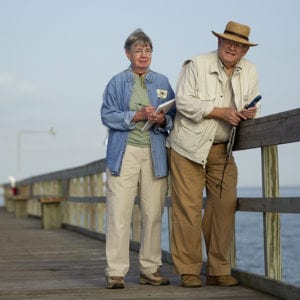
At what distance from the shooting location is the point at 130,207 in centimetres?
593

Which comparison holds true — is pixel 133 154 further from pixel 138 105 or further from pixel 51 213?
pixel 51 213

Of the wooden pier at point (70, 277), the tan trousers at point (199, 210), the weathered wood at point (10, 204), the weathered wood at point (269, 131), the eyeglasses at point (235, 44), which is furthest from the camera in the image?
the weathered wood at point (10, 204)

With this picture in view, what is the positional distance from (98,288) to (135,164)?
79 centimetres

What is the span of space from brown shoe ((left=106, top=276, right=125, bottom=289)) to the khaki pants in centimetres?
3

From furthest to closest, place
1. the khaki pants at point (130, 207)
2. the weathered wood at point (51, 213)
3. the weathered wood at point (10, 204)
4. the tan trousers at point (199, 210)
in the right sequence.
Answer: the weathered wood at point (10, 204), the weathered wood at point (51, 213), the khaki pants at point (130, 207), the tan trousers at point (199, 210)

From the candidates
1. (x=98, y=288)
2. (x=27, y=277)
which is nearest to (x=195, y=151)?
(x=98, y=288)

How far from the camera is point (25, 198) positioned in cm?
2080

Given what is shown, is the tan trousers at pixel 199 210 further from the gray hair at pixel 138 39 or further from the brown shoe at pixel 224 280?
the gray hair at pixel 138 39

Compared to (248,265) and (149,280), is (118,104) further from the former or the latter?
(248,265)

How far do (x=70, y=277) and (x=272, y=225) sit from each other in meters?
1.78

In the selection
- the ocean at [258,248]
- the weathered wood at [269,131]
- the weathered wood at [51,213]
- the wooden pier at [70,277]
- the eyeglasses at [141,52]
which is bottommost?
the ocean at [258,248]

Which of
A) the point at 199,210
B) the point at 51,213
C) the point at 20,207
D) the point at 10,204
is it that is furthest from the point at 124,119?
the point at 10,204

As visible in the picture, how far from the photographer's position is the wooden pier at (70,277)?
5.48m

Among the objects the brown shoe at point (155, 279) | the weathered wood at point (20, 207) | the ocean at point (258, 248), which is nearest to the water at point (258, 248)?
the ocean at point (258, 248)
